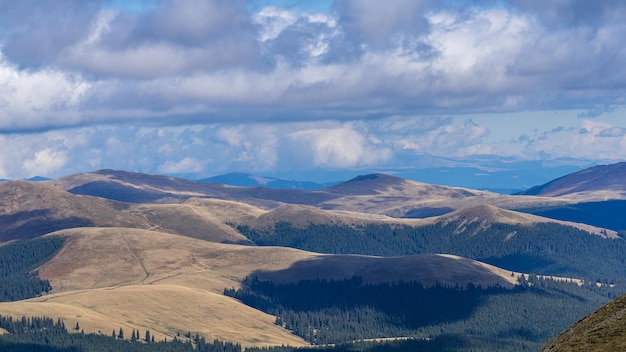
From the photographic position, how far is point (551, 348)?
97.8 m

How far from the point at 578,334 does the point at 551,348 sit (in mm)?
3277

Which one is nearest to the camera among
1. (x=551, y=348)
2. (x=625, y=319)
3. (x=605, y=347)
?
(x=605, y=347)

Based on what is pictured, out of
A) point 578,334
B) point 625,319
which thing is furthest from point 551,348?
point 625,319

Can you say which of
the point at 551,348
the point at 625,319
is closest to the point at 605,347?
the point at 625,319

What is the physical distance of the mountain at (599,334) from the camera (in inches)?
3339

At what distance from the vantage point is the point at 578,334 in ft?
323

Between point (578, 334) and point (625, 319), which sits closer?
point (625, 319)

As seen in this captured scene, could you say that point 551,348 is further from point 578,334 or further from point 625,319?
point 625,319

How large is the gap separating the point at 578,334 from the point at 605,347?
48.5ft

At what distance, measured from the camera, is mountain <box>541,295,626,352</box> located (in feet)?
278

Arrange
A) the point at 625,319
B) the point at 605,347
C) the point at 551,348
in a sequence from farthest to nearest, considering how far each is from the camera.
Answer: the point at 551,348 < the point at 625,319 < the point at 605,347

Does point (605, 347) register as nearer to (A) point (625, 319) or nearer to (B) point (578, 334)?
(A) point (625, 319)

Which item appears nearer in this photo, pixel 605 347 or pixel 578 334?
pixel 605 347

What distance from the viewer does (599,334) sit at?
294ft
